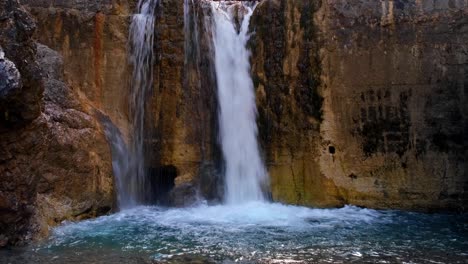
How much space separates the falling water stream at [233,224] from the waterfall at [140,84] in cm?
2

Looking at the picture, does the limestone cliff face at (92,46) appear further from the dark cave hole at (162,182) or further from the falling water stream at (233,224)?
the dark cave hole at (162,182)

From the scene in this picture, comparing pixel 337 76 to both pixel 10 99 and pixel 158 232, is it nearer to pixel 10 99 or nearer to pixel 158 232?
pixel 158 232

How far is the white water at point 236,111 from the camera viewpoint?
346 inches

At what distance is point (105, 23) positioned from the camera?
8914mm

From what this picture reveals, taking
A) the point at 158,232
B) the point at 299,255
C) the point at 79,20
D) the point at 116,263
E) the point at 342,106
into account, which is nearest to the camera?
the point at 116,263

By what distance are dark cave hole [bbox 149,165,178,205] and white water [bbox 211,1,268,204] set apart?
3.31ft

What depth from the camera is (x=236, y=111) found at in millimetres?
9062

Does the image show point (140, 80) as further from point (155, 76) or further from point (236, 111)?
point (236, 111)

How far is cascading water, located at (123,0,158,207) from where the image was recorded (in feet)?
28.3

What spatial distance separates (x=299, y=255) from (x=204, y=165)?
399 centimetres

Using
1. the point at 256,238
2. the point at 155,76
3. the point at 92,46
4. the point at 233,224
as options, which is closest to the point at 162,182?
the point at 155,76

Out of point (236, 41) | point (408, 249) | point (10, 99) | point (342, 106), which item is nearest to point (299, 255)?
point (408, 249)

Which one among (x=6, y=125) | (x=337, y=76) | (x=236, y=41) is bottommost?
(x=6, y=125)

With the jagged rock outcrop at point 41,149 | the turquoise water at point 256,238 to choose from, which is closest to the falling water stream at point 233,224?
the turquoise water at point 256,238
